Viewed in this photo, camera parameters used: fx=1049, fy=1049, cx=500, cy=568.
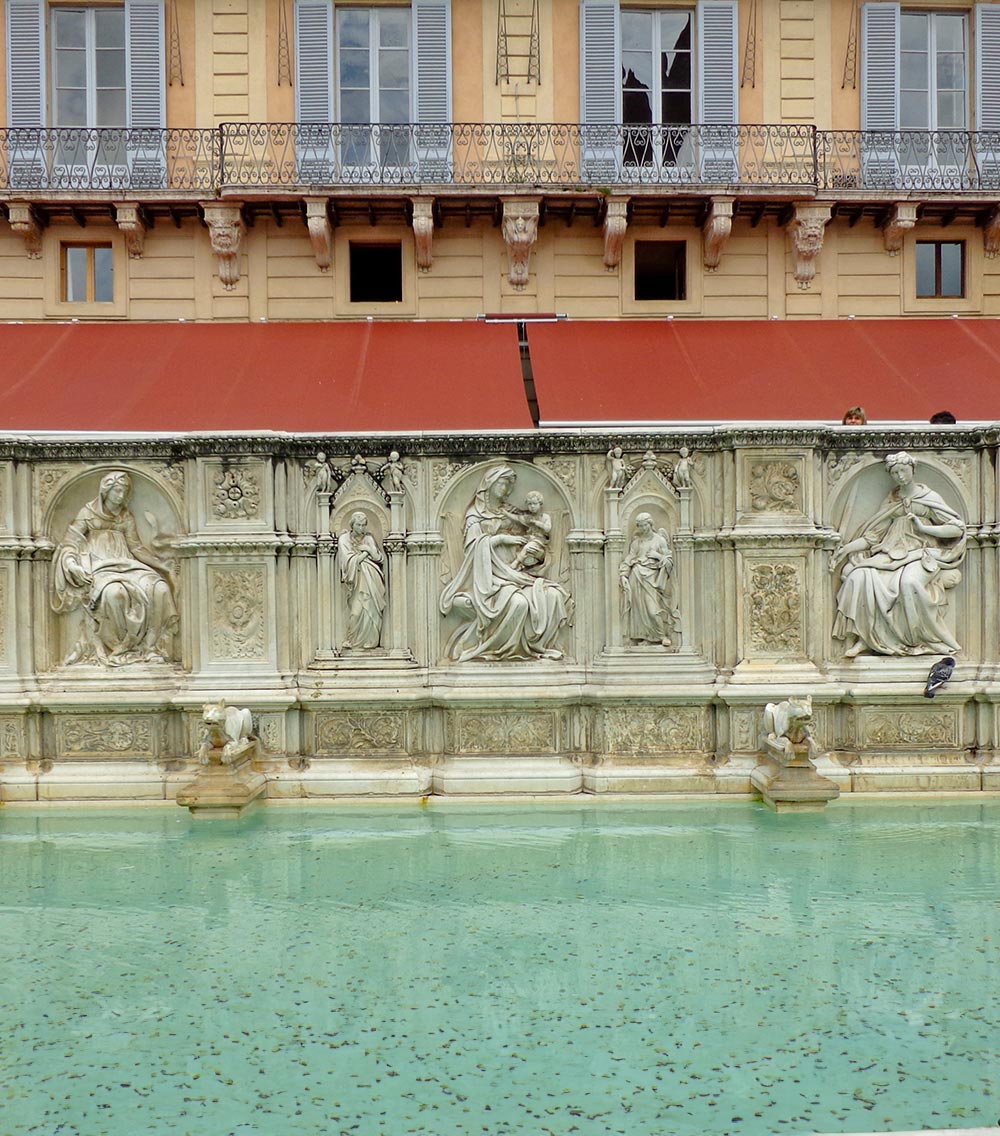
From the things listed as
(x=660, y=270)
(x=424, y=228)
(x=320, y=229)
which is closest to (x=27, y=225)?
(x=320, y=229)

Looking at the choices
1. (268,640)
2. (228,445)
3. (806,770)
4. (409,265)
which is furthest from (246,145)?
(806,770)

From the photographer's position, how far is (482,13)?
13789 millimetres

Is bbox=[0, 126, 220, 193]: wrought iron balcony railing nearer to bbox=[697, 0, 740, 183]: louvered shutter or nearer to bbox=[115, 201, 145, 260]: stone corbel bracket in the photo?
bbox=[115, 201, 145, 260]: stone corbel bracket

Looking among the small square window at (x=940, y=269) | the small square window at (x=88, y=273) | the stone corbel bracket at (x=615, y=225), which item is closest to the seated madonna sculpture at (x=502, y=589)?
the stone corbel bracket at (x=615, y=225)

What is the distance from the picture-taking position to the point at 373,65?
13836 mm

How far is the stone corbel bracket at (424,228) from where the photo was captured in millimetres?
13172

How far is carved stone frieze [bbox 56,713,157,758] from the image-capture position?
8734 millimetres

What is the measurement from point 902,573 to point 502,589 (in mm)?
3324

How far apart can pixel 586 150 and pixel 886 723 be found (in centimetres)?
854

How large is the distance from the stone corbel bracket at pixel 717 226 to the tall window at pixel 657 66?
63.4 inches

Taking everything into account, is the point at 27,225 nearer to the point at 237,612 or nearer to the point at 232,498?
the point at 232,498

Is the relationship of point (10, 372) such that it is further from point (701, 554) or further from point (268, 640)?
point (701, 554)

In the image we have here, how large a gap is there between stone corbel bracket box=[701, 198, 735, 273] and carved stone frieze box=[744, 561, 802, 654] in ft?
20.8

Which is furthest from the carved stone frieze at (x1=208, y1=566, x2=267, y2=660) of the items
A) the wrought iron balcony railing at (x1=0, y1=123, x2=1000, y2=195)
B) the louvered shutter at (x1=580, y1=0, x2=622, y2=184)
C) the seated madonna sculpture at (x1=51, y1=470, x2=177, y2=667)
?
the louvered shutter at (x1=580, y1=0, x2=622, y2=184)
